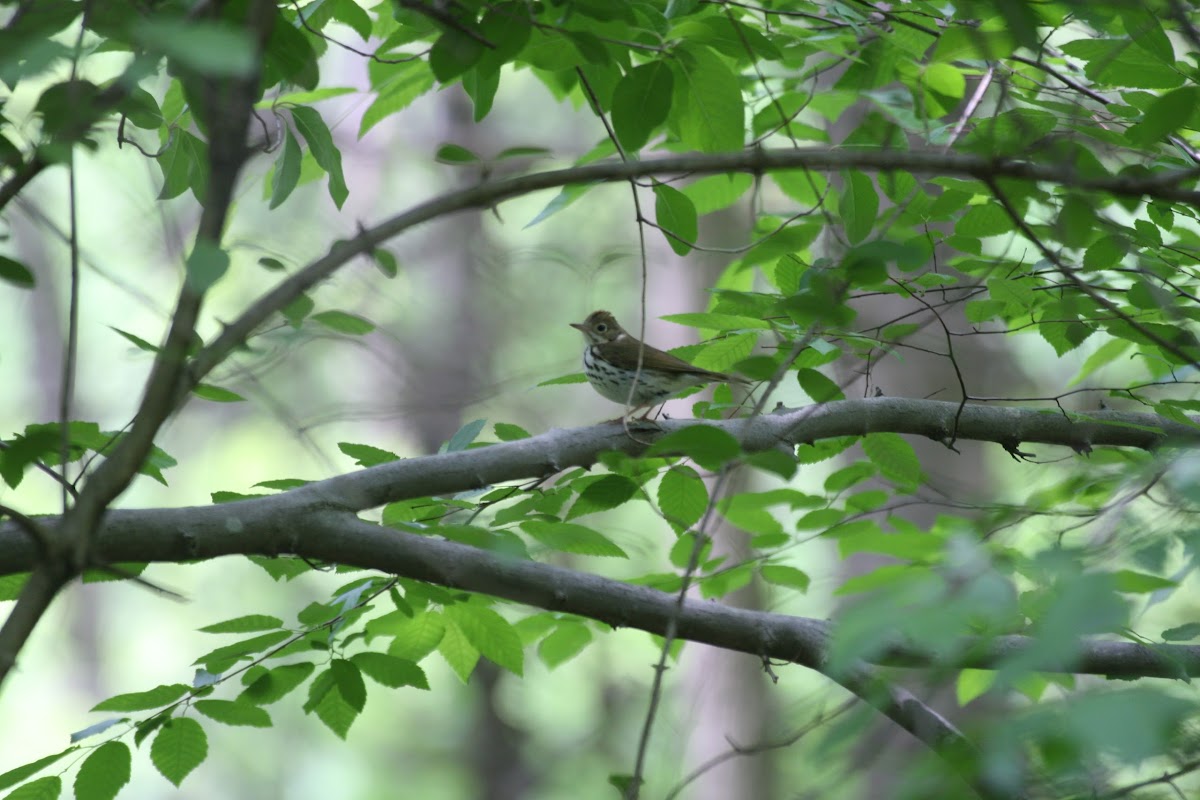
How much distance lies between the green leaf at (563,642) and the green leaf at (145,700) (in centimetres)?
99

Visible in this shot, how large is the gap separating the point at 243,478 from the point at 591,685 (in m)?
4.63

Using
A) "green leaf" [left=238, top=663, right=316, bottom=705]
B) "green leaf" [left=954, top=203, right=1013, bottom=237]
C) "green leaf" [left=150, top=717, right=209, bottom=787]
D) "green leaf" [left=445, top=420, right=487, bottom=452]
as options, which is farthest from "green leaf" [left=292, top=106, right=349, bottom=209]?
"green leaf" [left=954, top=203, right=1013, bottom=237]

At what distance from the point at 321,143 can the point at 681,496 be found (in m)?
1.12

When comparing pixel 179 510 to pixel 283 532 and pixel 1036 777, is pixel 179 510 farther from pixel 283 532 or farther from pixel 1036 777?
pixel 1036 777

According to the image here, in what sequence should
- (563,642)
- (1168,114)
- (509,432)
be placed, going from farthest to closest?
(563,642), (509,432), (1168,114)

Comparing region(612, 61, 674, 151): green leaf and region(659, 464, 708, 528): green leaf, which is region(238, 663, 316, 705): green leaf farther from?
region(612, 61, 674, 151): green leaf

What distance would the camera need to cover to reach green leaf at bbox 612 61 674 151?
1957 mm

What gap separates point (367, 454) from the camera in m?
2.33

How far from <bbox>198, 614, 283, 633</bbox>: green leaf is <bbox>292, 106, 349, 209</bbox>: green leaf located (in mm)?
899

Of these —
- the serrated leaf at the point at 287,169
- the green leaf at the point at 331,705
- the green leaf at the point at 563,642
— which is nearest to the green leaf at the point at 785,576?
Answer: the green leaf at the point at 563,642

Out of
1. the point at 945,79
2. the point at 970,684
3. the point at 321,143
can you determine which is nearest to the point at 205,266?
the point at 321,143

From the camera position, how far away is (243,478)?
11922mm

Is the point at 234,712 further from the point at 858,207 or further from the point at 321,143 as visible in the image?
the point at 858,207

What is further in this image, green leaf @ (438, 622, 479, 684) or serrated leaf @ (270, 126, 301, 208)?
green leaf @ (438, 622, 479, 684)
